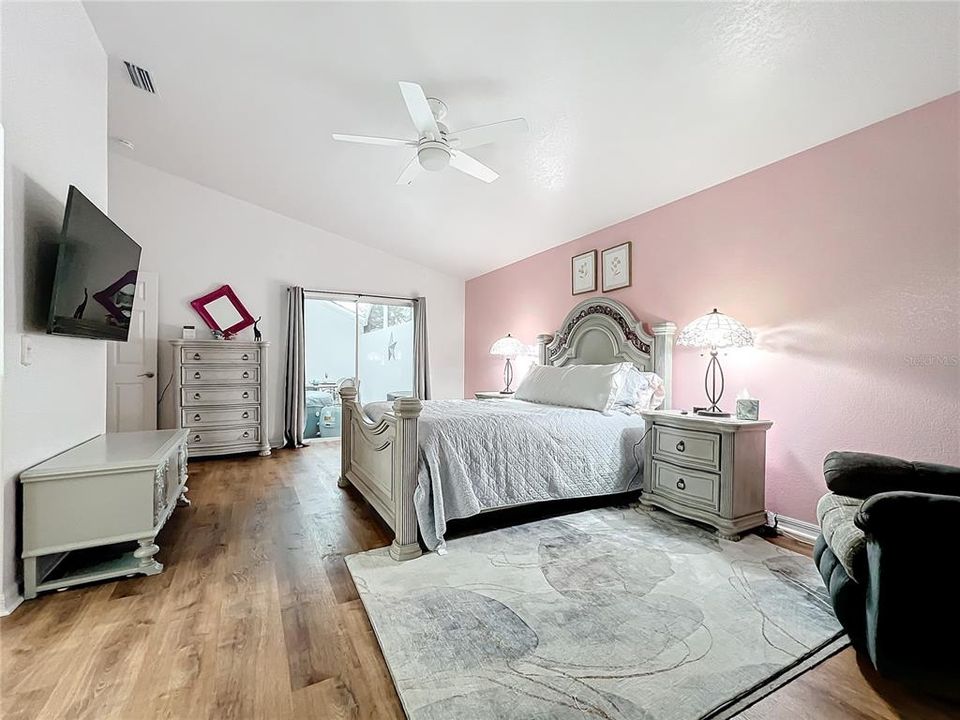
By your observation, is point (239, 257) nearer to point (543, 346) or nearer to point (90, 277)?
point (90, 277)

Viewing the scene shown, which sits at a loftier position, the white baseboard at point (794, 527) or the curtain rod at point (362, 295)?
the curtain rod at point (362, 295)

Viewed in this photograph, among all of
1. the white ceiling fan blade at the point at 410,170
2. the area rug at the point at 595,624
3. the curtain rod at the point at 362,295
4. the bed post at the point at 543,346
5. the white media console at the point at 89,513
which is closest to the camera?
the area rug at the point at 595,624

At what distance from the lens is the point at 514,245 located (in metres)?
5.04

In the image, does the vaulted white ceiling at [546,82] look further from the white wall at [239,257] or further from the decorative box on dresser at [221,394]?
the decorative box on dresser at [221,394]

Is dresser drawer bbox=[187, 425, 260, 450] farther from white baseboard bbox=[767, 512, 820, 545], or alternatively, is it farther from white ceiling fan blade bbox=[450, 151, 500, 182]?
white baseboard bbox=[767, 512, 820, 545]

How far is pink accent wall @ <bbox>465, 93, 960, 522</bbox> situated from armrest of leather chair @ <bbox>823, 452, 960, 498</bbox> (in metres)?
0.59

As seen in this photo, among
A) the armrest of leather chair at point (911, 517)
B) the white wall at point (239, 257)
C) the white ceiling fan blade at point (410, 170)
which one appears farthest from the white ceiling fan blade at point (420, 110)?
the white wall at point (239, 257)

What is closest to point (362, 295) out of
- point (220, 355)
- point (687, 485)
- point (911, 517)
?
point (220, 355)

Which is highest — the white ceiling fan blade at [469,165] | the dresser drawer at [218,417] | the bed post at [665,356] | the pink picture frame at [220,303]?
the white ceiling fan blade at [469,165]

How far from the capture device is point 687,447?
2.75 m

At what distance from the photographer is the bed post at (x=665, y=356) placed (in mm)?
3471

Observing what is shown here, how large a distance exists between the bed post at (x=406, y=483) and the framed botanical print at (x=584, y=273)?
8.79ft

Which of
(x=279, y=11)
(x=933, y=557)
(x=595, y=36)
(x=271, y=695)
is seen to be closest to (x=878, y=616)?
(x=933, y=557)

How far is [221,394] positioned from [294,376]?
0.88 metres
